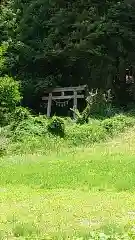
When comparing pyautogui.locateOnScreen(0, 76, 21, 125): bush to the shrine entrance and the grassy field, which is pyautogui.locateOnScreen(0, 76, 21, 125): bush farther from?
the shrine entrance

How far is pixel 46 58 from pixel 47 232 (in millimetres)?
20703

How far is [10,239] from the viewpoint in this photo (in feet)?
25.0

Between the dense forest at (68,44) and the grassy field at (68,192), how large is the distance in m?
9.75

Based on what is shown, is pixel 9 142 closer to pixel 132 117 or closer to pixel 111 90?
pixel 132 117

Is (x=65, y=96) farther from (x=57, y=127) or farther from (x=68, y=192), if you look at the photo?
(x=68, y=192)

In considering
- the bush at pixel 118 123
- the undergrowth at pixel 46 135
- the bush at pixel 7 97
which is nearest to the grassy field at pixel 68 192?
the undergrowth at pixel 46 135

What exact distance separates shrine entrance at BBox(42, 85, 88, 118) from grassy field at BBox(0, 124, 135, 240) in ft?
29.7

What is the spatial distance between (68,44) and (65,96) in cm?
250

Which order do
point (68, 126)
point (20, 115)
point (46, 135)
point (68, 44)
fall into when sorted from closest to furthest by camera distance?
1. point (46, 135)
2. point (68, 126)
3. point (20, 115)
4. point (68, 44)

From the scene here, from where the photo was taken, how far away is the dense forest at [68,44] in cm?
2738

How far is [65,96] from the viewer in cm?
2756

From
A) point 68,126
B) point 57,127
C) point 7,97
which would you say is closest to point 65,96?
point 7,97

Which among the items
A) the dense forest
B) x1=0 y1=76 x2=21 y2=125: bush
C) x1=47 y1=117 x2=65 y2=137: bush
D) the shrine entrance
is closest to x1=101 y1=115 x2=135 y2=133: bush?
x1=47 y1=117 x2=65 y2=137: bush

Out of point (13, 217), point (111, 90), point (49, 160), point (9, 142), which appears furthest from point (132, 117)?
point (13, 217)
